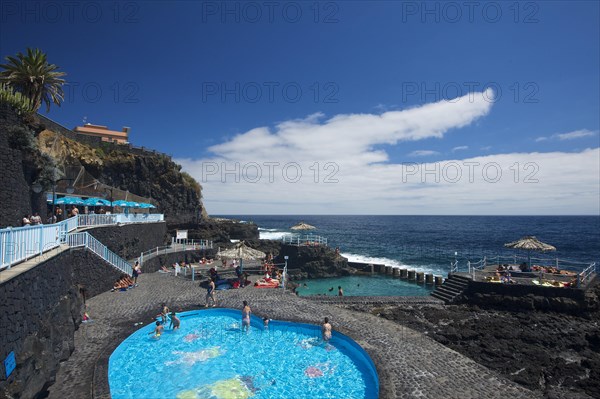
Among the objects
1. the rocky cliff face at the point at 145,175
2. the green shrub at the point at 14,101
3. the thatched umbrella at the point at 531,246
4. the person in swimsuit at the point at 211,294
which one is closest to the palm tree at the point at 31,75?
the green shrub at the point at 14,101

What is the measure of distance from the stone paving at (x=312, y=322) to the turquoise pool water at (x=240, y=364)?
59cm

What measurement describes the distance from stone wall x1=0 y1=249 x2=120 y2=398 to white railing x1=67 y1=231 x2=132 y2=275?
2.42m

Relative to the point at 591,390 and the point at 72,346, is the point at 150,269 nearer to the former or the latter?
the point at 72,346

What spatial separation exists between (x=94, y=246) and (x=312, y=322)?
44.1 ft

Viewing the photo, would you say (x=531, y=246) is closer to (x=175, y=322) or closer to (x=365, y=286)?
(x=365, y=286)

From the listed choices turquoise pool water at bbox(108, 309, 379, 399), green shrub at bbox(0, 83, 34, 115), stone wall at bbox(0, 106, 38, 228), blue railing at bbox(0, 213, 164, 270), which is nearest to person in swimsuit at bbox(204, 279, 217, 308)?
turquoise pool water at bbox(108, 309, 379, 399)

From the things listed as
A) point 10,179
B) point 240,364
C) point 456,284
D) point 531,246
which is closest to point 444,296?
point 456,284

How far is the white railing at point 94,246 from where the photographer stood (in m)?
17.0

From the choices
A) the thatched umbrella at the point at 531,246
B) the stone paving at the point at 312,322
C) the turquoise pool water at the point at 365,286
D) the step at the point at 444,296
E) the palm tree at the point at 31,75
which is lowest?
the turquoise pool water at the point at 365,286

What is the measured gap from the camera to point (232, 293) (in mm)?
20484

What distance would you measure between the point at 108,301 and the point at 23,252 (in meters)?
9.12

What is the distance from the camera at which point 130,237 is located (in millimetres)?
26469

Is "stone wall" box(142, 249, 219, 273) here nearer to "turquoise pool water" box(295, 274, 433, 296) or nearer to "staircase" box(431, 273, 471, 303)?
"turquoise pool water" box(295, 274, 433, 296)

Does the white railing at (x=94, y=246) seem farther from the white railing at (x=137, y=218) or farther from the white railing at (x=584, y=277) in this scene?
the white railing at (x=584, y=277)
